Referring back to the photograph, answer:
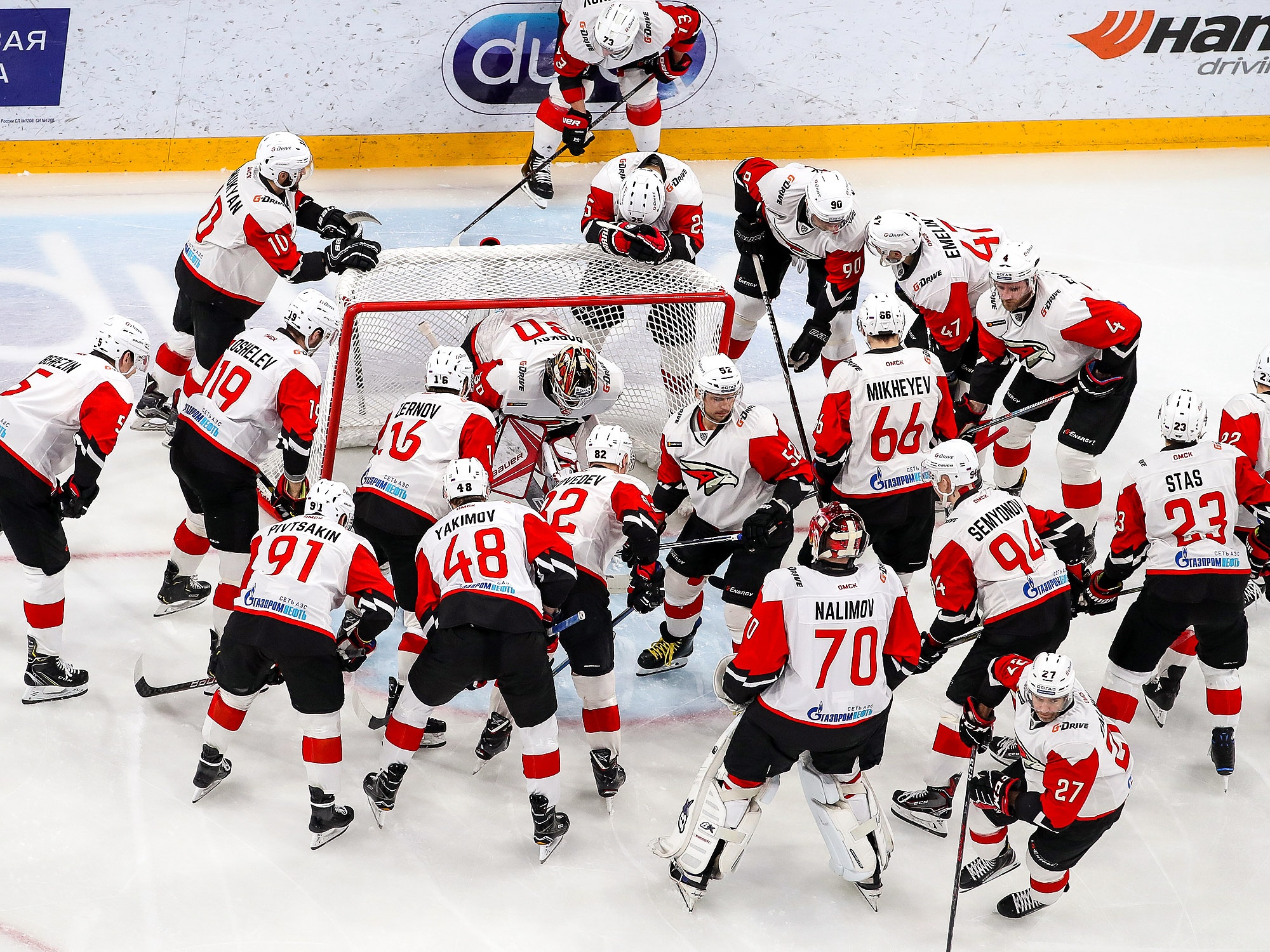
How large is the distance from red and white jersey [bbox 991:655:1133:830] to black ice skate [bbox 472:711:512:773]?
1.72m

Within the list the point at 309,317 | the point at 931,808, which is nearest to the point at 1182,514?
the point at 931,808

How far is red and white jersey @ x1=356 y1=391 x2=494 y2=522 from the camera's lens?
188 inches

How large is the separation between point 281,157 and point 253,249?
1.30 ft

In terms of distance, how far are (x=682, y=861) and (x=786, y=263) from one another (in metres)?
3.18

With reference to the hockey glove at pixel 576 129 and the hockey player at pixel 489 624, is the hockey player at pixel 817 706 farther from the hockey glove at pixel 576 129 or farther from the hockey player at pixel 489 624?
the hockey glove at pixel 576 129

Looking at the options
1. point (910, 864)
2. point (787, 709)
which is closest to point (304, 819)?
point (787, 709)

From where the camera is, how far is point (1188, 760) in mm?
5047

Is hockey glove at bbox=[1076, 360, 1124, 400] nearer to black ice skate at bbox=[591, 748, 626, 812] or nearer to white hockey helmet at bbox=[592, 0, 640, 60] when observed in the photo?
black ice skate at bbox=[591, 748, 626, 812]

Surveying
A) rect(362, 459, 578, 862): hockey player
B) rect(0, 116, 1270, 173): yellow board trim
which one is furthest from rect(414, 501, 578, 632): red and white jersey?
rect(0, 116, 1270, 173): yellow board trim

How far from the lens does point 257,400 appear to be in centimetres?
489

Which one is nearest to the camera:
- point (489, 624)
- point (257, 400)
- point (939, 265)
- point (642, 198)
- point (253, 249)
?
point (489, 624)

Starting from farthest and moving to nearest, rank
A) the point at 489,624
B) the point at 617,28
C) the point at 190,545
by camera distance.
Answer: the point at 617,28, the point at 190,545, the point at 489,624

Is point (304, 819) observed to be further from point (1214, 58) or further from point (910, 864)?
point (1214, 58)

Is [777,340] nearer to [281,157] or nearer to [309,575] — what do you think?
[281,157]
